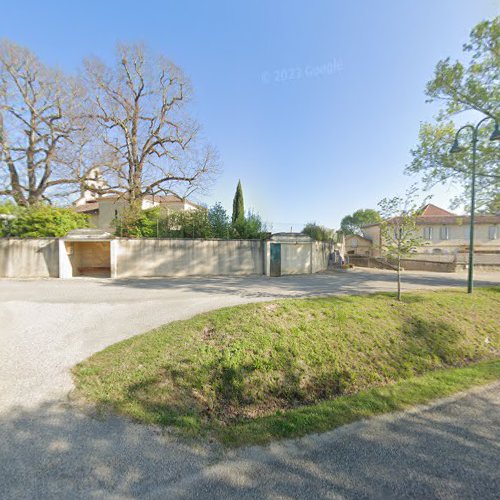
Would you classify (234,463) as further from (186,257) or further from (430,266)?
(430,266)

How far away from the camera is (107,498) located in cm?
204

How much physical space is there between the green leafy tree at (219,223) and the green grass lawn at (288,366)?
1031cm

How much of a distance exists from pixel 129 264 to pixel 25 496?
44.4ft

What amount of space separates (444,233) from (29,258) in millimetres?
46220

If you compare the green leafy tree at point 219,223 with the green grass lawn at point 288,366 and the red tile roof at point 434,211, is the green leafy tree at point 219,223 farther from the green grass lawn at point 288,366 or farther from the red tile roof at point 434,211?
the red tile roof at point 434,211

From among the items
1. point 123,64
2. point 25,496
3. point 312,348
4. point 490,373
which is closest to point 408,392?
point 312,348

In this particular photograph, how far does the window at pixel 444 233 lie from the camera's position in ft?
113

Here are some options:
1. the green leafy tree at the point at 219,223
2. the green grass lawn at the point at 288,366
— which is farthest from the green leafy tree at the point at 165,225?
the green grass lawn at the point at 288,366

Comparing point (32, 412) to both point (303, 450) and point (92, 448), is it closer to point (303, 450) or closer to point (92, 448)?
point (92, 448)

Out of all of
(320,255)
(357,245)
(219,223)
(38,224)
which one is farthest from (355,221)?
(38,224)

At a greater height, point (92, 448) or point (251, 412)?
point (92, 448)

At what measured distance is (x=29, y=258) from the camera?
13.5 metres

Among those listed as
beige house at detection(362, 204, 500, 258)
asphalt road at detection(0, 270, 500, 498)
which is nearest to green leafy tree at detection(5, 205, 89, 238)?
asphalt road at detection(0, 270, 500, 498)

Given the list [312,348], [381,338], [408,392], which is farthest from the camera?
[381,338]
